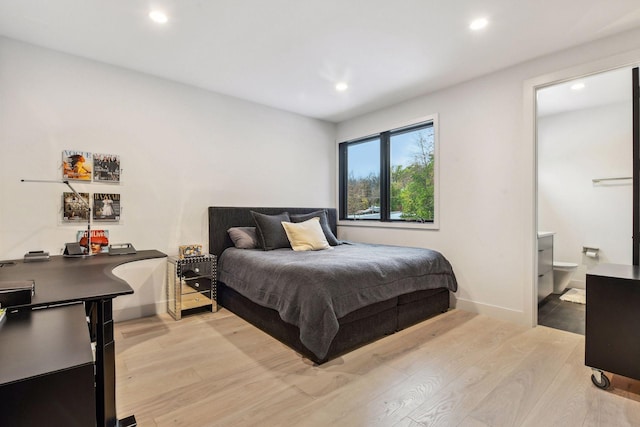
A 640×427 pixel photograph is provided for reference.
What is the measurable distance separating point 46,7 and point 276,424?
3064 millimetres

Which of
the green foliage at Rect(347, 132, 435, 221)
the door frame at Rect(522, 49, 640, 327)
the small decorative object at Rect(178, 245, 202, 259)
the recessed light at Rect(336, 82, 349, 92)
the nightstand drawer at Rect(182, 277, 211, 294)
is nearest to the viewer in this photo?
the door frame at Rect(522, 49, 640, 327)

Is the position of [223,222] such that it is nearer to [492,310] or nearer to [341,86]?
[341,86]

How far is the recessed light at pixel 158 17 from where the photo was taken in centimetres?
221

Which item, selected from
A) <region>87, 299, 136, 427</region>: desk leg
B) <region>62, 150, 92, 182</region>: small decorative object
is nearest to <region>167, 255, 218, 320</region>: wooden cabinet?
<region>62, 150, 92, 182</region>: small decorative object

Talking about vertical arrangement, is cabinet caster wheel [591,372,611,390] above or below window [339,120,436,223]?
below

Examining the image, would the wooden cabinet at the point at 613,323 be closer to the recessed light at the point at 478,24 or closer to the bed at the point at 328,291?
the bed at the point at 328,291

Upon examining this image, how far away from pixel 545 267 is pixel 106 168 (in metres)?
4.76

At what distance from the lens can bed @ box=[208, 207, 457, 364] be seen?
7.14 feet

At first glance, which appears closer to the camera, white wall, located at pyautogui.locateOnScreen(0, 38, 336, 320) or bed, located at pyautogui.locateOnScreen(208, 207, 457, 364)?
bed, located at pyautogui.locateOnScreen(208, 207, 457, 364)

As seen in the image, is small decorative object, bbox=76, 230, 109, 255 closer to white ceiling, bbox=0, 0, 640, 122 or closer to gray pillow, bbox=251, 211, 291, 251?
gray pillow, bbox=251, 211, 291, 251

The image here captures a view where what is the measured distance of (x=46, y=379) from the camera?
0.73 metres

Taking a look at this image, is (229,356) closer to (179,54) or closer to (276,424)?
(276,424)

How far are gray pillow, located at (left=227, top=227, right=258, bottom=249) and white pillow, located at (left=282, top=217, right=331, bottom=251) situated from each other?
0.39m

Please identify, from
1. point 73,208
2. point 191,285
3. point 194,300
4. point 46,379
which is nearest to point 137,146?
point 73,208
